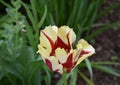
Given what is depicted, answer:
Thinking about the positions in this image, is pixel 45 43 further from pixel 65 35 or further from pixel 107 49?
pixel 107 49

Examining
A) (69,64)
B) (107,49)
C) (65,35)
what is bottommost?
(69,64)

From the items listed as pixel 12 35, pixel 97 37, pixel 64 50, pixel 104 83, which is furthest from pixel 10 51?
pixel 97 37

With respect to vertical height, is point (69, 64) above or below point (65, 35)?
below

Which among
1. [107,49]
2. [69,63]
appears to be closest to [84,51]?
[69,63]

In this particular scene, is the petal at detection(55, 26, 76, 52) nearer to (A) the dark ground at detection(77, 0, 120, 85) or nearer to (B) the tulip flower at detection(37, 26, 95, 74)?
(B) the tulip flower at detection(37, 26, 95, 74)

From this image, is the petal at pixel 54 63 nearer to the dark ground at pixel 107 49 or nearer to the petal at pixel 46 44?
the petal at pixel 46 44

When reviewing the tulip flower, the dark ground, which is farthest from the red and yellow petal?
the dark ground

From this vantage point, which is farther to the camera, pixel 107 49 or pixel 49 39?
pixel 107 49
